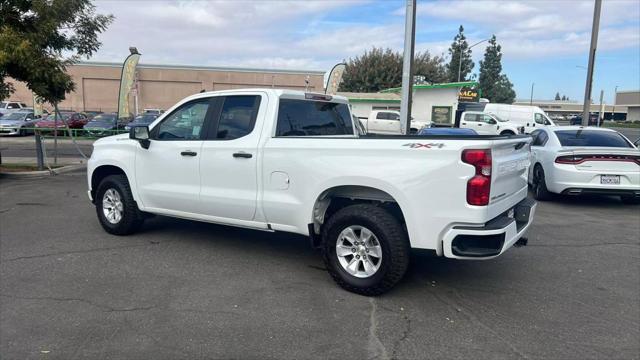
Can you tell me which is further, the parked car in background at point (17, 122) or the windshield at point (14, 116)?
the windshield at point (14, 116)

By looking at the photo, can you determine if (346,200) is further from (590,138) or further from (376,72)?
(376,72)

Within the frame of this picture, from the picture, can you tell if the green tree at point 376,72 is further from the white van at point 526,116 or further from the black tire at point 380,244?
the black tire at point 380,244

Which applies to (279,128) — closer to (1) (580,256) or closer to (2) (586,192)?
(1) (580,256)

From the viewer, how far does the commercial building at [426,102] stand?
42.1m

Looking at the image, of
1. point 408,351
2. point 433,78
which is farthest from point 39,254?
point 433,78

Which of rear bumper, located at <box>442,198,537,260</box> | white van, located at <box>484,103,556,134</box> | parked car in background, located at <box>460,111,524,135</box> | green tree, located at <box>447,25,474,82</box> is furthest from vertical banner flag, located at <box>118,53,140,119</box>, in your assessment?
green tree, located at <box>447,25,474,82</box>

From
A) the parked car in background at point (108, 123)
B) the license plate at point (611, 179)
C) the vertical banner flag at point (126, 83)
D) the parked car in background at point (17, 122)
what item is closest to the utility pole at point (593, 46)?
the license plate at point (611, 179)

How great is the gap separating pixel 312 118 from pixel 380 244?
77.3 inches

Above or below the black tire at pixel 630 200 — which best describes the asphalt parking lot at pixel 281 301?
below

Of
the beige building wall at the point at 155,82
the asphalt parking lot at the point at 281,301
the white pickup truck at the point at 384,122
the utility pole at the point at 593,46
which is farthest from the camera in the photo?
the beige building wall at the point at 155,82

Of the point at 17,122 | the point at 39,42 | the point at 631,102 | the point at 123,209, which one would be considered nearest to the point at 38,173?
the point at 39,42

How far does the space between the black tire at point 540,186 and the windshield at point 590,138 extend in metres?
0.71

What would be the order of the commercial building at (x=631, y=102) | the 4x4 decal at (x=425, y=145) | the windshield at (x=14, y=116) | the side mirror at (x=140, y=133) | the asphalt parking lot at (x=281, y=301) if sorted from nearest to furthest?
1. the asphalt parking lot at (x=281, y=301)
2. the 4x4 decal at (x=425, y=145)
3. the side mirror at (x=140, y=133)
4. the windshield at (x=14, y=116)
5. the commercial building at (x=631, y=102)

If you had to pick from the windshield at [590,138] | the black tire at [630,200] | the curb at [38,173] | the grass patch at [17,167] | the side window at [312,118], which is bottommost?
the curb at [38,173]
